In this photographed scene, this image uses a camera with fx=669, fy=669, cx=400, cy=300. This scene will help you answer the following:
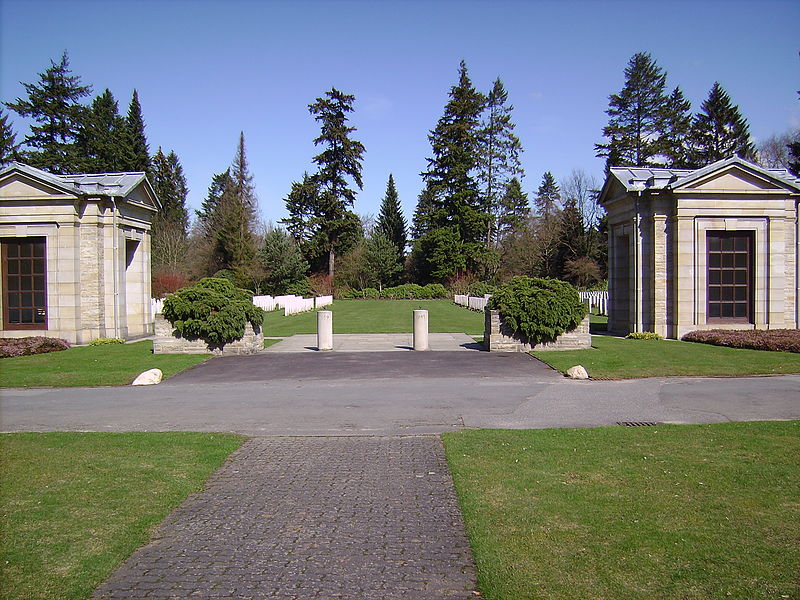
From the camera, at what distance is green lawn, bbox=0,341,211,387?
15.1 meters

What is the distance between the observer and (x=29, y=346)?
20250mm

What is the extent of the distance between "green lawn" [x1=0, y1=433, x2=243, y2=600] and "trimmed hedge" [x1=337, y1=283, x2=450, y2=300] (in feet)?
197

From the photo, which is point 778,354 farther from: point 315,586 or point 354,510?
point 315,586

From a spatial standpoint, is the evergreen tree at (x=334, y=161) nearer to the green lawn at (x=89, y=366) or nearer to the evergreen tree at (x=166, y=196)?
the evergreen tree at (x=166, y=196)

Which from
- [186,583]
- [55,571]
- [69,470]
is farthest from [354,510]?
[69,470]

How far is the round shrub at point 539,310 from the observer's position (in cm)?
1925

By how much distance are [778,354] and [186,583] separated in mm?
17623

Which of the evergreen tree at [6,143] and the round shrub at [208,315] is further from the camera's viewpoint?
the evergreen tree at [6,143]

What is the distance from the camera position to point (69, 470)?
7535 millimetres

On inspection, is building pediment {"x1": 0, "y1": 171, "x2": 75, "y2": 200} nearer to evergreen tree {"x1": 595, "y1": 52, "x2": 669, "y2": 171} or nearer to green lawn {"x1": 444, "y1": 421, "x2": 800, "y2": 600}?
green lawn {"x1": 444, "y1": 421, "x2": 800, "y2": 600}

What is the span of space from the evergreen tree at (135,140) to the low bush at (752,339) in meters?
50.8

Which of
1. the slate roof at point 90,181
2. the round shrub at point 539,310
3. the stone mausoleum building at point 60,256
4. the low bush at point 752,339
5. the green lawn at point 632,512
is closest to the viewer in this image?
the green lawn at point 632,512

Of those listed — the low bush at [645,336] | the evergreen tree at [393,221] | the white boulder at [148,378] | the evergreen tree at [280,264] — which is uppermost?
the evergreen tree at [393,221]

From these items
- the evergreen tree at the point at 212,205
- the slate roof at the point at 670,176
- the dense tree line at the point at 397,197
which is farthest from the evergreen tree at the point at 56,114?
the slate roof at the point at 670,176
